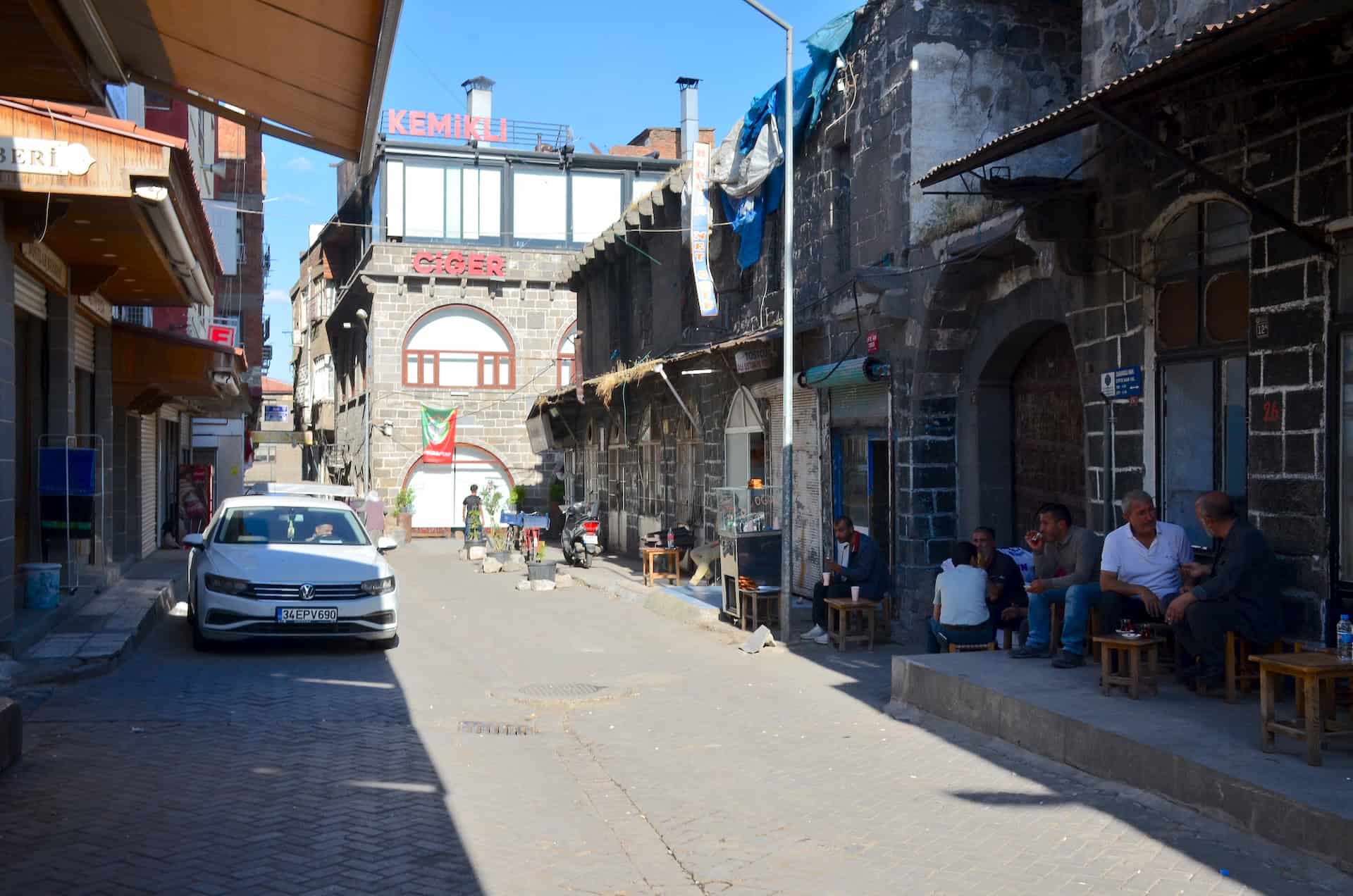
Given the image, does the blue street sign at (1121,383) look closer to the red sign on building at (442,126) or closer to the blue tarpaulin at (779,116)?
the blue tarpaulin at (779,116)

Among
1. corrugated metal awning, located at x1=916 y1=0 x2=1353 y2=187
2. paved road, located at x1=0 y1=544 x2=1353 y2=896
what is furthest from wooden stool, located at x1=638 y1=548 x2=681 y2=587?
corrugated metal awning, located at x1=916 y1=0 x2=1353 y2=187

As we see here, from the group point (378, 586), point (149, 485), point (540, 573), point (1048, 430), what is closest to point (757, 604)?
point (1048, 430)

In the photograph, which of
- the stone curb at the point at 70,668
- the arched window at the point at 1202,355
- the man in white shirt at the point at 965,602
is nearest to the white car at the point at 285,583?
the stone curb at the point at 70,668

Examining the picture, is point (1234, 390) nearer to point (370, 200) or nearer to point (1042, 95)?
point (1042, 95)

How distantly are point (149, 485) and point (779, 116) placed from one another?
597 inches

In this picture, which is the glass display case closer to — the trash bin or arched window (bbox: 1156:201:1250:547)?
arched window (bbox: 1156:201:1250:547)

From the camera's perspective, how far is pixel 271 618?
1185 centimetres

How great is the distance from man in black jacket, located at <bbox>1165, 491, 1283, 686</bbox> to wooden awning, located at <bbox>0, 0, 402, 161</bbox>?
5.60 metres

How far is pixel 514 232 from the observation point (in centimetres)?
4156

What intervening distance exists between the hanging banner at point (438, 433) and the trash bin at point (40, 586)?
1058 inches

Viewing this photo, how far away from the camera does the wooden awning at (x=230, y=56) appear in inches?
234

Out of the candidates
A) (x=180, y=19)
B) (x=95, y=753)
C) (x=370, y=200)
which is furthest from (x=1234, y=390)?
(x=370, y=200)

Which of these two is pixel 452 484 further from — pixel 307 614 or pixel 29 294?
pixel 307 614

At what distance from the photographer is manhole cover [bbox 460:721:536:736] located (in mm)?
8992
